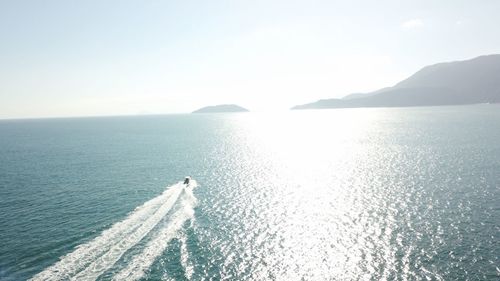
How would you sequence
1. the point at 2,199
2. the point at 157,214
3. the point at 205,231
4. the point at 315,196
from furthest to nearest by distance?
the point at 315,196 → the point at 2,199 → the point at 157,214 → the point at 205,231

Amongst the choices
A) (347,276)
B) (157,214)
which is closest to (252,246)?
(347,276)

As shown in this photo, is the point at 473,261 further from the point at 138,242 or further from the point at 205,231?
the point at 138,242

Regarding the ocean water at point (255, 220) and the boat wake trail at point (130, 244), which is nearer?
the boat wake trail at point (130, 244)

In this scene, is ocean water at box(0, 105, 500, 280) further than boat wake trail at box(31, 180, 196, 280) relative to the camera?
Yes

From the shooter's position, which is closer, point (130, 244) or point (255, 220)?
point (130, 244)

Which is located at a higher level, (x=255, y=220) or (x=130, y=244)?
(x=130, y=244)

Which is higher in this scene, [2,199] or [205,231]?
[2,199]

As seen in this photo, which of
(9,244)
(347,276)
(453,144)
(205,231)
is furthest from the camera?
(453,144)

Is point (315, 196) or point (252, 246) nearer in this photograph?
point (252, 246)
